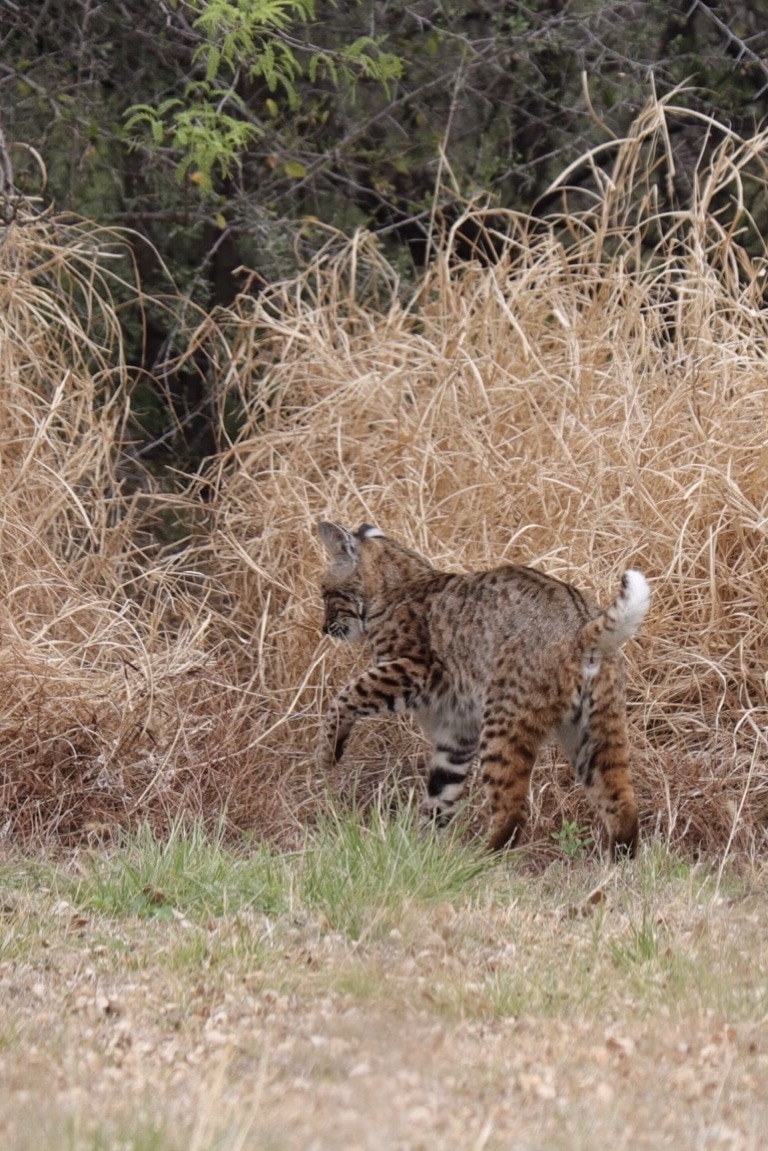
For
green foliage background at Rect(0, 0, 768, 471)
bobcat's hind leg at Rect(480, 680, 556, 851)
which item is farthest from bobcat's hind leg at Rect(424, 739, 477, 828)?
green foliage background at Rect(0, 0, 768, 471)

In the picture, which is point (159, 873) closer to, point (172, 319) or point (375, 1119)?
point (375, 1119)

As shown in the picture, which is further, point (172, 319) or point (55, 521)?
point (172, 319)

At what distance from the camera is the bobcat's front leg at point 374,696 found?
7297mm

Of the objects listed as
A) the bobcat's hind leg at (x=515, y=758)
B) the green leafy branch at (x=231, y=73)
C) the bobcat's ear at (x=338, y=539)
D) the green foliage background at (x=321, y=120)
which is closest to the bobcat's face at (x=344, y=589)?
the bobcat's ear at (x=338, y=539)

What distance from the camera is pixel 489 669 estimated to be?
7031 millimetres

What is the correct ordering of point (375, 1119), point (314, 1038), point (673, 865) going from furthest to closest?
point (673, 865)
point (314, 1038)
point (375, 1119)

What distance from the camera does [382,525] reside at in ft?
28.9

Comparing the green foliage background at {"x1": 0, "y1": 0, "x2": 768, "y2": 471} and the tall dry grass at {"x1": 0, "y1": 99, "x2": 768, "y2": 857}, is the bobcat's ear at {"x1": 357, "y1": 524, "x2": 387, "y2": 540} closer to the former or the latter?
the tall dry grass at {"x1": 0, "y1": 99, "x2": 768, "y2": 857}

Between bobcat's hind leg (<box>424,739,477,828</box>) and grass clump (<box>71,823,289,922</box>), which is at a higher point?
grass clump (<box>71,823,289,922</box>)

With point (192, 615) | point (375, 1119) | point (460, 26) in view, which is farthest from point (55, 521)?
point (375, 1119)

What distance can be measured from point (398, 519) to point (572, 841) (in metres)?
2.52

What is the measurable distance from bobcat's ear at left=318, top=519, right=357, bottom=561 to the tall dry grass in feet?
2.13

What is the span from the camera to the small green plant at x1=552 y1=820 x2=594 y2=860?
666cm

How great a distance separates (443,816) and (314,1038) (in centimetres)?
315
